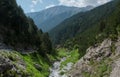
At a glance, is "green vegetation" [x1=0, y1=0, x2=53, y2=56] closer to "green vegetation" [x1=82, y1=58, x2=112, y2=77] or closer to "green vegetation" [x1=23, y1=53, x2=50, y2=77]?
"green vegetation" [x1=23, y1=53, x2=50, y2=77]

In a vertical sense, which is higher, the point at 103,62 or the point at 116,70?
the point at 103,62

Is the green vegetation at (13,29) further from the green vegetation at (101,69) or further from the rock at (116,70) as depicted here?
the rock at (116,70)

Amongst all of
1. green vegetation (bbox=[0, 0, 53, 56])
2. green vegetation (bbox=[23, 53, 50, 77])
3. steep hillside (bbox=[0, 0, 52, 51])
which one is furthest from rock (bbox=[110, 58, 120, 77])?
green vegetation (bbox=[0, 0, 53, 56])

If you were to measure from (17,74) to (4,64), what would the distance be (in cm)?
422

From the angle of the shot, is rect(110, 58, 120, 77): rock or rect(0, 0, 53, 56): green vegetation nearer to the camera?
rect(110, 58, 120, 77): rock

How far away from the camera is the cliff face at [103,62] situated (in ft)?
181

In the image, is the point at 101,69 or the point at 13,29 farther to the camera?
the point at 13,29

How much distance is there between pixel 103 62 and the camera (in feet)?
205

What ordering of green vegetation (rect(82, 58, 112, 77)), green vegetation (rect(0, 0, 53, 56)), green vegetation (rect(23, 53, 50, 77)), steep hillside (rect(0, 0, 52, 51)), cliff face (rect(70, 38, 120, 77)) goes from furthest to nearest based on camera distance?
green vegetation (rect(0, 0, 53, 56))
steep hillside (rect(0, 0, 52, 51))
green vegetation (rect(23, 53, 50, 77))
green vegetation (rect(82, 58, 112, 77))
cliff face (rect(70, 38, 120, 77))

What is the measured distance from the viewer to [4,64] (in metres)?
53.2

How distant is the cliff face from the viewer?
181ft

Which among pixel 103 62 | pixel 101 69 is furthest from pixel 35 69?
pixel 101 69

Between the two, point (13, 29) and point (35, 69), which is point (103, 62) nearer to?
point (35, 69)

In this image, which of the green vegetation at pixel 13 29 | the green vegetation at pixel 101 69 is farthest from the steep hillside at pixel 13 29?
the green vegetation at pixel 101 69
